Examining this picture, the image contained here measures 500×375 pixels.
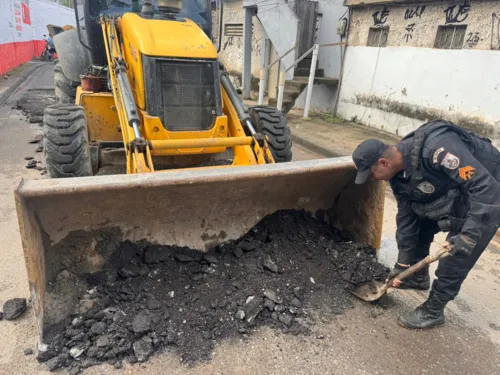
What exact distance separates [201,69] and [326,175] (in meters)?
1.52

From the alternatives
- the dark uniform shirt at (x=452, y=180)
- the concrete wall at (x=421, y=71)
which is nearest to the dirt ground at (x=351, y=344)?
the dark uniform shirt at (x=452, y=180)

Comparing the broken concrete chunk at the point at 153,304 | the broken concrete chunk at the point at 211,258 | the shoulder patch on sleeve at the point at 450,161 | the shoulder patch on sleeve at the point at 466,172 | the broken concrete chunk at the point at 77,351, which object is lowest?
the broken concrete chunk at the point at 77,351

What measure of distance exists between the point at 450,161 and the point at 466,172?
4.4 inches

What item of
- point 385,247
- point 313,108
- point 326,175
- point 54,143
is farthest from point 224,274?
point 313,108

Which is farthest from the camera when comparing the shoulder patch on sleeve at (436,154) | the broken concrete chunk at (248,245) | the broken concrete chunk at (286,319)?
the broken concrete chunk at (248,245)

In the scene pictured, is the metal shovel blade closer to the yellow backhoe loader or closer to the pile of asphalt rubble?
the pile of asphalt rubble

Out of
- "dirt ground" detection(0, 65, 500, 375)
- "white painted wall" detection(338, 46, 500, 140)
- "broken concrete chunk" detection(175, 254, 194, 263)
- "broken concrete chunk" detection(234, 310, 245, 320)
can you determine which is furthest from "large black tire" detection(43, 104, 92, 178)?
"white painted wall" detection(338, 46, 500, 140)

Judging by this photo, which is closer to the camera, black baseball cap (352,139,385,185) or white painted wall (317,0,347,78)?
black baseball cap (352,139,385,185)

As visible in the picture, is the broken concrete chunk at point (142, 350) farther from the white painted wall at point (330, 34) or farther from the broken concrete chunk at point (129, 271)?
the white painted wall at point (330, 34)

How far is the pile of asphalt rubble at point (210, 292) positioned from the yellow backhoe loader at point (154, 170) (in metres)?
0.13

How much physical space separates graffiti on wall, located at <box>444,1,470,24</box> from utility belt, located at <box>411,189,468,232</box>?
17.0 feet

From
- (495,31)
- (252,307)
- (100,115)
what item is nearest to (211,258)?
(252,307)

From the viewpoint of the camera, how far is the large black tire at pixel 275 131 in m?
4.40

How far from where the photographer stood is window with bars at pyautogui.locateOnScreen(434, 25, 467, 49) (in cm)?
669
